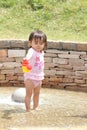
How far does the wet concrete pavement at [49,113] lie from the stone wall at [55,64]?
1.38ft

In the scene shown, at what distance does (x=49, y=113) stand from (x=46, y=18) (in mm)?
3897

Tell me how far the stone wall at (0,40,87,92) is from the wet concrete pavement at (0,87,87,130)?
0.42 metres

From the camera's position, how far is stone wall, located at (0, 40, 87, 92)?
8.15 metres

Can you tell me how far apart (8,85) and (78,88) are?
1254mm

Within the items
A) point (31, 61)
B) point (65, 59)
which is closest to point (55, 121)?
point (31, 61)

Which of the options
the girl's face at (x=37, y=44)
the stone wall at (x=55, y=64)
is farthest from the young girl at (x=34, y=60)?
the stone wall at (x=55, y=64)

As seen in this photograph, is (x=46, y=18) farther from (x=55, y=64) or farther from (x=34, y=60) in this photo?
(x=34, y=60)

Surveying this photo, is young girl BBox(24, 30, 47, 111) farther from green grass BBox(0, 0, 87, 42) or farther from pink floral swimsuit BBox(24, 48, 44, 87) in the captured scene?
green grass BBox(0, 0, 87, 42)

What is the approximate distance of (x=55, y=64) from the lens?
8266 mm

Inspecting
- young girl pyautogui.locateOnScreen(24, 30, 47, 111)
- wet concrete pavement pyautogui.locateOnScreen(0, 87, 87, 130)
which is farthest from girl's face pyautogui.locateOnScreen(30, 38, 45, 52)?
wet concrete pavement pyautogui.locateOnScreen(0, 87, 87, 130)

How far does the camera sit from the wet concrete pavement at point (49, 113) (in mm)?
5633

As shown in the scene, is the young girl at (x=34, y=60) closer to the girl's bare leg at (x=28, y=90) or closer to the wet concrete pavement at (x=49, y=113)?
the girl's bare leg at (x=28, y=90)

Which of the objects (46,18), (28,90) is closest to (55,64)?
(46,18)

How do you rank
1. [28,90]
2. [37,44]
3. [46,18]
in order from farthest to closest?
[46,18] < [28,90] < [37,44]
